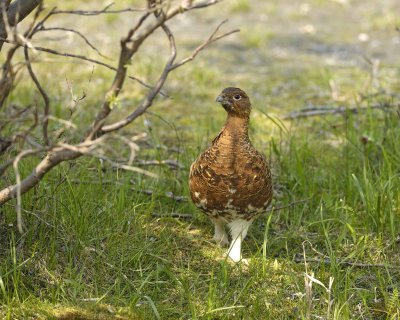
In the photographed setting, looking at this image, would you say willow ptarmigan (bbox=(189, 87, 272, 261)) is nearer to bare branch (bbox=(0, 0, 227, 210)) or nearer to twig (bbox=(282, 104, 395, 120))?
bare branch (bbox=(0, 0, 227, 210))

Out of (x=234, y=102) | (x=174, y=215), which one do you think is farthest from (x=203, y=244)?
(x=234, y=102)

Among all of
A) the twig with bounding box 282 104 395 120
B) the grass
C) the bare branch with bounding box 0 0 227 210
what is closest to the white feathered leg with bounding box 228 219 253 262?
the grass

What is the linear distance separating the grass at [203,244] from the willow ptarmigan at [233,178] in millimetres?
201

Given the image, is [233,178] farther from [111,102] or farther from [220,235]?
[111,102]

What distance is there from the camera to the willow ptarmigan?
11.7ft

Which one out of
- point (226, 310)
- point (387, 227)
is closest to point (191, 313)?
point (226, 310)

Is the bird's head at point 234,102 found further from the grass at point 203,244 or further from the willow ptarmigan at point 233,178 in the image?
the grass at point 203,244

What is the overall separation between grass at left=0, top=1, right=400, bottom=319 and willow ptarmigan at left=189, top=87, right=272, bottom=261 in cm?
20

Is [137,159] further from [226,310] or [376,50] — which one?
[376,50]

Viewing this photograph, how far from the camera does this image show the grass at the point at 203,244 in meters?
3.21

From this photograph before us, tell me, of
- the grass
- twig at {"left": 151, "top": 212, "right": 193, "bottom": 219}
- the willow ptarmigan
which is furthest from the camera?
twig at {"left": 151, "top": 212, "right": 193, "bottom": 219}

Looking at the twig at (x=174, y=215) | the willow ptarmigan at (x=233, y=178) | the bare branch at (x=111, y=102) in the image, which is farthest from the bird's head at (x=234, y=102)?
the bare branch at (x=111, y=102)

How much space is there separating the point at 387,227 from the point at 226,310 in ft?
4.10

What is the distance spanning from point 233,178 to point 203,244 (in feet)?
1.90
